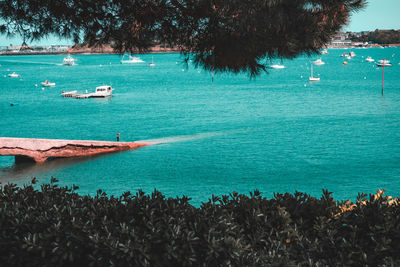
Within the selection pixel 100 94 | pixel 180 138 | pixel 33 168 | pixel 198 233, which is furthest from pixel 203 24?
pixel 100 94

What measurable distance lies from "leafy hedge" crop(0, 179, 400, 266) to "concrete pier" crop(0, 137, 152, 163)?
29.9 m

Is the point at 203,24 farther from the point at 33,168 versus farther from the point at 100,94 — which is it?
the point at 100,94

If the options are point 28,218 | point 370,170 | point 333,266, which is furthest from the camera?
point 370,170

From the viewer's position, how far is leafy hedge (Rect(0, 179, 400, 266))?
13.5ft

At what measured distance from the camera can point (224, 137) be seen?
1732 inches

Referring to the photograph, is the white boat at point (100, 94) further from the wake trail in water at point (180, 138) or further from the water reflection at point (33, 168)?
the water reflection at point (33, 168)

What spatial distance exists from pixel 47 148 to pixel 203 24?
30.1 meters

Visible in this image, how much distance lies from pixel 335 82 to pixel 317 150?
6302 cm

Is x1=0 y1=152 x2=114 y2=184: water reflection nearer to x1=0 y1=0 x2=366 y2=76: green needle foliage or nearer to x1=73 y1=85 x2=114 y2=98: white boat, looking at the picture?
x1=0 y1=0 x2=366 y2=76: green needle foliage

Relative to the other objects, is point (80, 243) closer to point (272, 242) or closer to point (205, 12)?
point (272, 242)

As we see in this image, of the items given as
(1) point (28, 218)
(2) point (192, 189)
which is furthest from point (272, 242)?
(2) point (192, 189)

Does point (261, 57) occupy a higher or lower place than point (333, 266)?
higher

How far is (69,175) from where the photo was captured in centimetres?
3259

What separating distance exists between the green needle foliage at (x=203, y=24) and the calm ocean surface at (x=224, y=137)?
1901 centimetres
